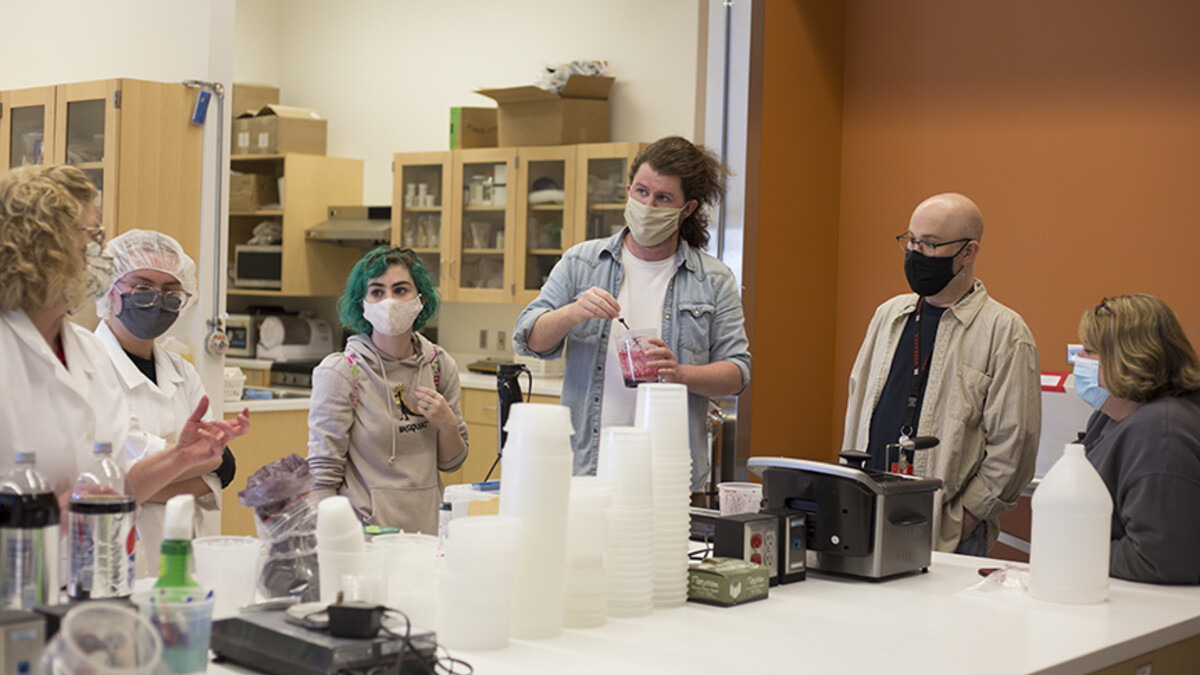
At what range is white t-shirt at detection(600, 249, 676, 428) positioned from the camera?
2.87 meters

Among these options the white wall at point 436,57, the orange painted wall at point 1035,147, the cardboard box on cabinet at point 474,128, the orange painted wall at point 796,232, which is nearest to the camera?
the orange painted wall at point 1035,147

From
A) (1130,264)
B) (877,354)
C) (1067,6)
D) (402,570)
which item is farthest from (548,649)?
(1067,6)

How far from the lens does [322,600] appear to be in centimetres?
167

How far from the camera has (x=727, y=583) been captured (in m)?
1.98

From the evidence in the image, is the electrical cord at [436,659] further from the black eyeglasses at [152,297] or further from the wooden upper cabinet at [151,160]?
the wooden upper cabinet at [151,160]

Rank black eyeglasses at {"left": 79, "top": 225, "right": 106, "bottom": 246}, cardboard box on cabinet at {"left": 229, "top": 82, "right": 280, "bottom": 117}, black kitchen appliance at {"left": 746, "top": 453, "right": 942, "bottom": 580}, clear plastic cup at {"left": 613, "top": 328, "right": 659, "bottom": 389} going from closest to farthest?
black eyeglasses at {"left": 79, "top": 225, "right": 106, "bottom": 246}, black kitchen appliance at {"left": 746, "top": 453, "right": 942, "bottom": 580}, clear plastic cup at {"left": 613, "top": 328, "right": 659, "bottom": 389}, cardboard box on cabinet at {"left": 229, "top": 82, "right": 280, "bottom": 117}

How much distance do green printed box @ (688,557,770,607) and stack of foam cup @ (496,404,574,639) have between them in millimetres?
362

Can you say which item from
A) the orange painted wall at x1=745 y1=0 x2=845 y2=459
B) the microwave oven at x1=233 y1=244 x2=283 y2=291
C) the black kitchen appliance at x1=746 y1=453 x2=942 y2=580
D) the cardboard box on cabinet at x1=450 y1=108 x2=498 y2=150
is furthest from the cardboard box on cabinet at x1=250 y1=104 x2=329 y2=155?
the black kitchen appliance at x1=746 y1=453 x2=942 y2=580

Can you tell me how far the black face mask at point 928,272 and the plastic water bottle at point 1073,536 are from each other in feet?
3.09

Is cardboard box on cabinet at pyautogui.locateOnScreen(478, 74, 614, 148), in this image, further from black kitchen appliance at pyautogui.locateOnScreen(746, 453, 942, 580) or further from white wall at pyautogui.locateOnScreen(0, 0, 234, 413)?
black kitchen appliance at pyautogui.locateOnScreen(746, 453, 942, 580)

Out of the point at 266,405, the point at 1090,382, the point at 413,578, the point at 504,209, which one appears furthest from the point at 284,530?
the point at 504,209

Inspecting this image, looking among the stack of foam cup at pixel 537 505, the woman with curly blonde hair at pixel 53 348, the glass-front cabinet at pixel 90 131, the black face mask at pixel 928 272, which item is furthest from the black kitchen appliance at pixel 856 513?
the glass-front cabinet at pixel 90 131

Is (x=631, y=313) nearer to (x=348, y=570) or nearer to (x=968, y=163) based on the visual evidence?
(x=348, y=570)

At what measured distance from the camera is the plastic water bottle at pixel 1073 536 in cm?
212
